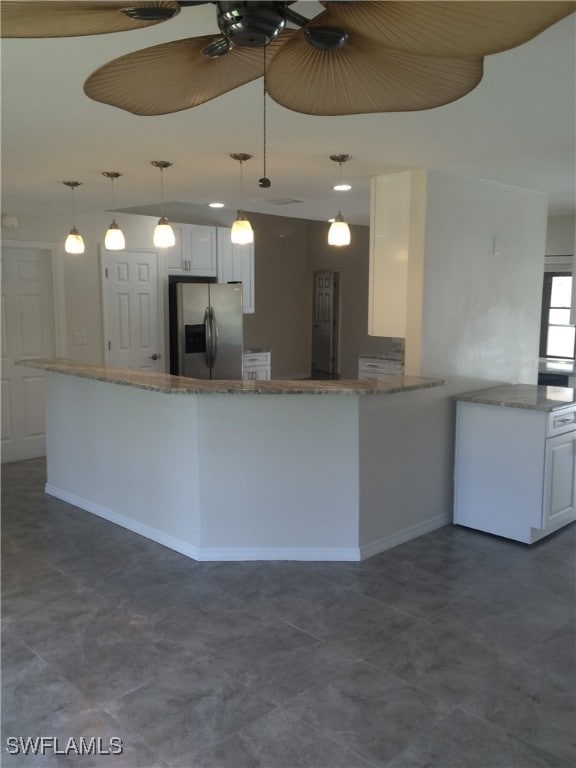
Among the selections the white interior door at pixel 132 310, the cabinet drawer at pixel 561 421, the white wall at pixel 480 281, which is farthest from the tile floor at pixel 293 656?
the white interior door at pixel 132 310

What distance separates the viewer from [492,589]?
3.28m

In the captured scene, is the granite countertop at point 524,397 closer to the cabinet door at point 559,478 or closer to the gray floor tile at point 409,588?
the cabinet door at point 559,478

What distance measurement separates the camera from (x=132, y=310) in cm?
629

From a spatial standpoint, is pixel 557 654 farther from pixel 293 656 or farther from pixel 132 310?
pixel 132 310

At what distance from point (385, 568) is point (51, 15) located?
10.0ft

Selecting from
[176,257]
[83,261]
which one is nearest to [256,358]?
[176,257]

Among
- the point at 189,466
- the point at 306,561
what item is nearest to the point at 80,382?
the point at 189,466

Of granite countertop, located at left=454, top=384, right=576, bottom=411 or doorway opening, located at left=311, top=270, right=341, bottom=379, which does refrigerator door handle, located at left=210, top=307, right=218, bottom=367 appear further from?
doorway opening, located at left=311, top=270, right=341, bottom=379

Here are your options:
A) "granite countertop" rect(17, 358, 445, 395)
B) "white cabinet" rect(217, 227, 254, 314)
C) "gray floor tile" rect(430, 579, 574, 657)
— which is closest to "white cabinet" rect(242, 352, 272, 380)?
"white cabinet" rect(217, 227, 254, 314)

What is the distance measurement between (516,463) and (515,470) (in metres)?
0.04

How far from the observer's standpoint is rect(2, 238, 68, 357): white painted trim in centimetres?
577

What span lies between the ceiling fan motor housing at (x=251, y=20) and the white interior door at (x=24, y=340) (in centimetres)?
485

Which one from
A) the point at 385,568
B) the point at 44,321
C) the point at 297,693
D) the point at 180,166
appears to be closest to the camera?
the point at 297,693

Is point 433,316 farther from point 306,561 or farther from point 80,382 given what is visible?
point 80,382
